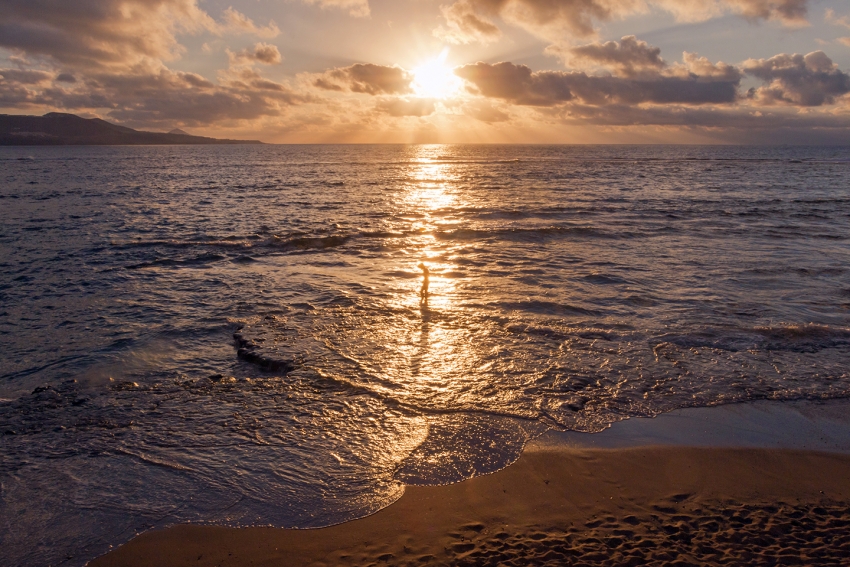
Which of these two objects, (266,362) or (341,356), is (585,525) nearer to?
(341,356)

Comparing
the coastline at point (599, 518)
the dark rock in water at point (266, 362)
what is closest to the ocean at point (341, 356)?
the dark rock in water at point (266, 362)

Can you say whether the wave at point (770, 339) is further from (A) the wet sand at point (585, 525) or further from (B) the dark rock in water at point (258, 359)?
(B) the dark rock in water at point (258, 359)

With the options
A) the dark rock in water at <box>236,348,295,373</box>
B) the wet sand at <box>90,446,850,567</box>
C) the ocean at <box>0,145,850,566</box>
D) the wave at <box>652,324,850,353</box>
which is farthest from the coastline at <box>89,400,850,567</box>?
the dark rock in water at <box>236,348,295,373</box>

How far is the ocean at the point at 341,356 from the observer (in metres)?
6.32

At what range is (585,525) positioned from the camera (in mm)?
5363

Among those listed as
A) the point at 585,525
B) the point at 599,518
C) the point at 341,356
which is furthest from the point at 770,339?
the point at 341,356

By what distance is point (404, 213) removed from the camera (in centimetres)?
3284

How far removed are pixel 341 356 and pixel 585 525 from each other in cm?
592

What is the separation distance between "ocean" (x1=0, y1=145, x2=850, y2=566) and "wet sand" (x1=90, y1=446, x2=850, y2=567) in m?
0.33

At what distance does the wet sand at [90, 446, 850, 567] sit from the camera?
4934 millimetres

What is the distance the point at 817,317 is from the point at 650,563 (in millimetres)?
10685

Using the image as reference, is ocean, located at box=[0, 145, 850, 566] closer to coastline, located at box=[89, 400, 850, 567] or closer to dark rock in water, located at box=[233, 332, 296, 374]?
dark rock in water, located at box=[233, 332, 296, 374]

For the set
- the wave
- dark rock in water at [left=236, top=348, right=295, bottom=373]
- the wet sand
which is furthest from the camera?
the wave

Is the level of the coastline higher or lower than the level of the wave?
lower
